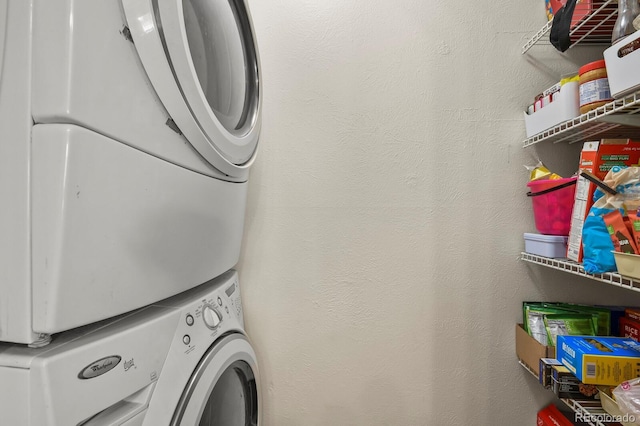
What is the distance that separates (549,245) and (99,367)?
1.22 meters

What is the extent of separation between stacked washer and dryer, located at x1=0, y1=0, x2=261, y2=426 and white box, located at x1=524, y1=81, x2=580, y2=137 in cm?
95

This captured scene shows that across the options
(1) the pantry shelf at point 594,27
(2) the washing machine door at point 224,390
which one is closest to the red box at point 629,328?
(1) the pantry shelf at point 594,27

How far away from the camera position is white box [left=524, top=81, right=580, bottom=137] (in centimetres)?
108

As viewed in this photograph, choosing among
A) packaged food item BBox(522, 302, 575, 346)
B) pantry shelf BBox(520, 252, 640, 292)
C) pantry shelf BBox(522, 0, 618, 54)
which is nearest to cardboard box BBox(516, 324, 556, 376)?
packaged food item BBox(522, 302, 575, 346)

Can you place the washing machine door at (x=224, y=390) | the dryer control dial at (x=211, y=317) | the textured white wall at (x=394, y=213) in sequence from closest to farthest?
1. the washing machine door at (x=224, y=390)
2. the dryer control dial at (x=211, y=317)
3. the textured white wall at (x=394, y=213)

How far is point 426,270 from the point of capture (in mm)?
1410

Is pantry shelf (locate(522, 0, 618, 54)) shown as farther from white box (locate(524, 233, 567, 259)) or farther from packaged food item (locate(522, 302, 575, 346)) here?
packaged food item (locate(522, 302, 575, 346))

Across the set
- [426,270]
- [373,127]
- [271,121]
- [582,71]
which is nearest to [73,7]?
[271,121]

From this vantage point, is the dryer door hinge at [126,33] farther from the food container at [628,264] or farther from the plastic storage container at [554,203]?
the plastic storage container at [554,203]

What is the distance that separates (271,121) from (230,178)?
20.0 inches

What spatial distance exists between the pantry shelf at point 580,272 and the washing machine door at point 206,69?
93 centimetres

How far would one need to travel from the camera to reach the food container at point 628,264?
30.6 inches

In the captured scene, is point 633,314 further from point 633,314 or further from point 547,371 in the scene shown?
point 547,371

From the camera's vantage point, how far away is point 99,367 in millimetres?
599
